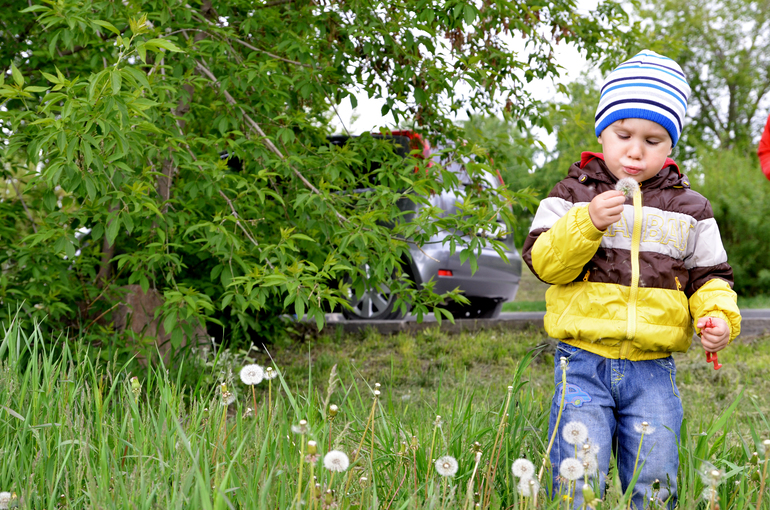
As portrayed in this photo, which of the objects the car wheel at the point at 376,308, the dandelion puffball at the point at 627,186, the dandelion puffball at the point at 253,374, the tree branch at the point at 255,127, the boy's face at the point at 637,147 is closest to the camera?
the dandelion puffball at the point at 253,374

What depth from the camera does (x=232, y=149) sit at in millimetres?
3490

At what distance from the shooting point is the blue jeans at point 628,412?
203 centimetres

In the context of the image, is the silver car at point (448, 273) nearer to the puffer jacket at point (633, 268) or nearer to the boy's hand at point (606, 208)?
the puffer jacket at point (633, 268)

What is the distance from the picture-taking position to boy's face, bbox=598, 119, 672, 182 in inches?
81.4

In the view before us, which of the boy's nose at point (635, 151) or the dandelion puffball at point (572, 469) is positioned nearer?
the dandelion puffball at point (572, 469)

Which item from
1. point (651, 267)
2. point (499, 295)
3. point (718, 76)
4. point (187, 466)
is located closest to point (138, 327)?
point (187, 466)

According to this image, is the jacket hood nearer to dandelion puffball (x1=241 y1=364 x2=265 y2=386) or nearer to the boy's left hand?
the boy's left hand

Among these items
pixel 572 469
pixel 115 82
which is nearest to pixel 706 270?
pixel 572 469

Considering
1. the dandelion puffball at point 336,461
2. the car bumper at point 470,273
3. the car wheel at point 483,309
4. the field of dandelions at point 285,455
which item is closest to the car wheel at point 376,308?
the car bumper at point 470,273

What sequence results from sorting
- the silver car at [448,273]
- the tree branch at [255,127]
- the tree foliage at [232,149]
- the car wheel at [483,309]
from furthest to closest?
the car wheel at [483,309] < the silver car at [448,273] < the tree branch at [255,127] < the tree foliage at [232,149]

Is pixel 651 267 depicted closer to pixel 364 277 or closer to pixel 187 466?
pixel 187 466

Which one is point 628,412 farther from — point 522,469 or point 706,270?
point 522,469

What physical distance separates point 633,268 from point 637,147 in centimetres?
39

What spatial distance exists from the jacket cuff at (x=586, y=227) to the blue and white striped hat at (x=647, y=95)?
0.38 meters
